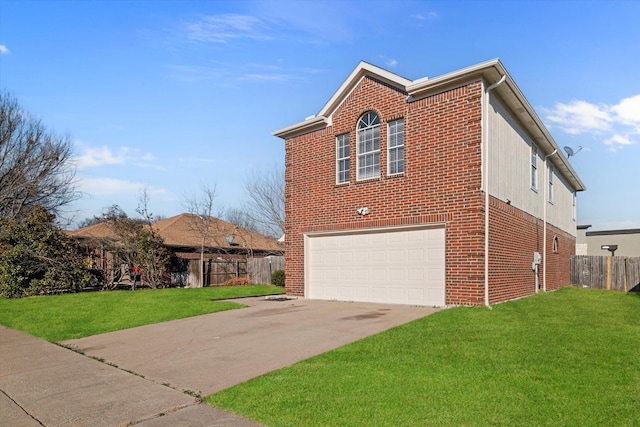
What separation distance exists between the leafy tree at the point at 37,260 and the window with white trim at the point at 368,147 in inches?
500

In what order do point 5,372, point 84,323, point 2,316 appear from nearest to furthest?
point 5,372 → point 84,323 → point 2,316

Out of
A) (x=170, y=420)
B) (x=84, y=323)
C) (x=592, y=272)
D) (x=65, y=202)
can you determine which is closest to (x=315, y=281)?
(x=84, y=323)

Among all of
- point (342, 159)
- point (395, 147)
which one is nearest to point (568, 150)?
point (395, 147)

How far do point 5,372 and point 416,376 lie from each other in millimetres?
5918

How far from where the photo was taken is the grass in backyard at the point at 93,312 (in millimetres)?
10133

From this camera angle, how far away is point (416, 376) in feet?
Answer: 18.0

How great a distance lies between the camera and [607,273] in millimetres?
19375

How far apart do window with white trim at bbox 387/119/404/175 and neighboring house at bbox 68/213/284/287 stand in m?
14.4

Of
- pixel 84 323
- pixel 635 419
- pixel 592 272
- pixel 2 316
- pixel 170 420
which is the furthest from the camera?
pixel 592 272

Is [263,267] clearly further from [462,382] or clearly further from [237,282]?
[462,382]

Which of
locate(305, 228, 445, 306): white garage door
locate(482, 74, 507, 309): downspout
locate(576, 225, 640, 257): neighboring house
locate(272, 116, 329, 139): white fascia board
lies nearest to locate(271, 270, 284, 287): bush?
locate(305, 228, 445, 306): white garage door

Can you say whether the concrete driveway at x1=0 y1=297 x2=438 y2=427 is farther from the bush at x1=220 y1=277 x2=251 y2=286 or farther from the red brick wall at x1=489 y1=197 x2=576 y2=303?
the bush at x1=220 y1=277 x2=251 y2=286

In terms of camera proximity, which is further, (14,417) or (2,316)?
(2,316)

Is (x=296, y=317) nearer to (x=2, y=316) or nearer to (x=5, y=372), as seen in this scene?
(x=5, y=372)
